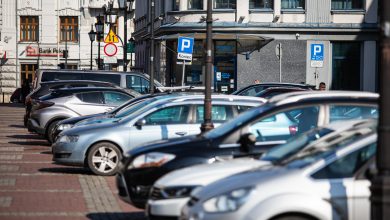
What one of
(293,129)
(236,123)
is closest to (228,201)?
(236,123)

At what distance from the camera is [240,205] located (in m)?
8.29

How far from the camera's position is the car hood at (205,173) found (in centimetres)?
980

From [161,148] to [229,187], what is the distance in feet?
12.0

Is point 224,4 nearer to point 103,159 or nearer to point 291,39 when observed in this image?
point 291,39

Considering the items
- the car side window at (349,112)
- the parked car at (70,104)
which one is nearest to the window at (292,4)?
the parked car at (70,104)

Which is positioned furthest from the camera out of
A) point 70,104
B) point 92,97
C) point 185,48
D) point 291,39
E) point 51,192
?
point 291,39

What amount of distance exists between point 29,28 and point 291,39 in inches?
1221

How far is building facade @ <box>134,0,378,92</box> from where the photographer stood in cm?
4378

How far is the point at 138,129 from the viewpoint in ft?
57.3

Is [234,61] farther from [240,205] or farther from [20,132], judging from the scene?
[240,205]

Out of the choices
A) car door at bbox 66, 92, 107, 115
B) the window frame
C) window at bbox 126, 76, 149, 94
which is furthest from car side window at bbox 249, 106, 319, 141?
the window frame

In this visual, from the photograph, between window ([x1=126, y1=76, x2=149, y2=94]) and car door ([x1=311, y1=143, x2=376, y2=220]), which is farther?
window ([x1=126, y1=76, x2=149, y2=94])

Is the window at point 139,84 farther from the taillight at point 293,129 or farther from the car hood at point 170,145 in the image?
the car hood at point 170,145

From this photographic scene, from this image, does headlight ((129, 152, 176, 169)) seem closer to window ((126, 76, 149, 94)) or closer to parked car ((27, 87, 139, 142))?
parked car ((27, 87, 139, 142))
